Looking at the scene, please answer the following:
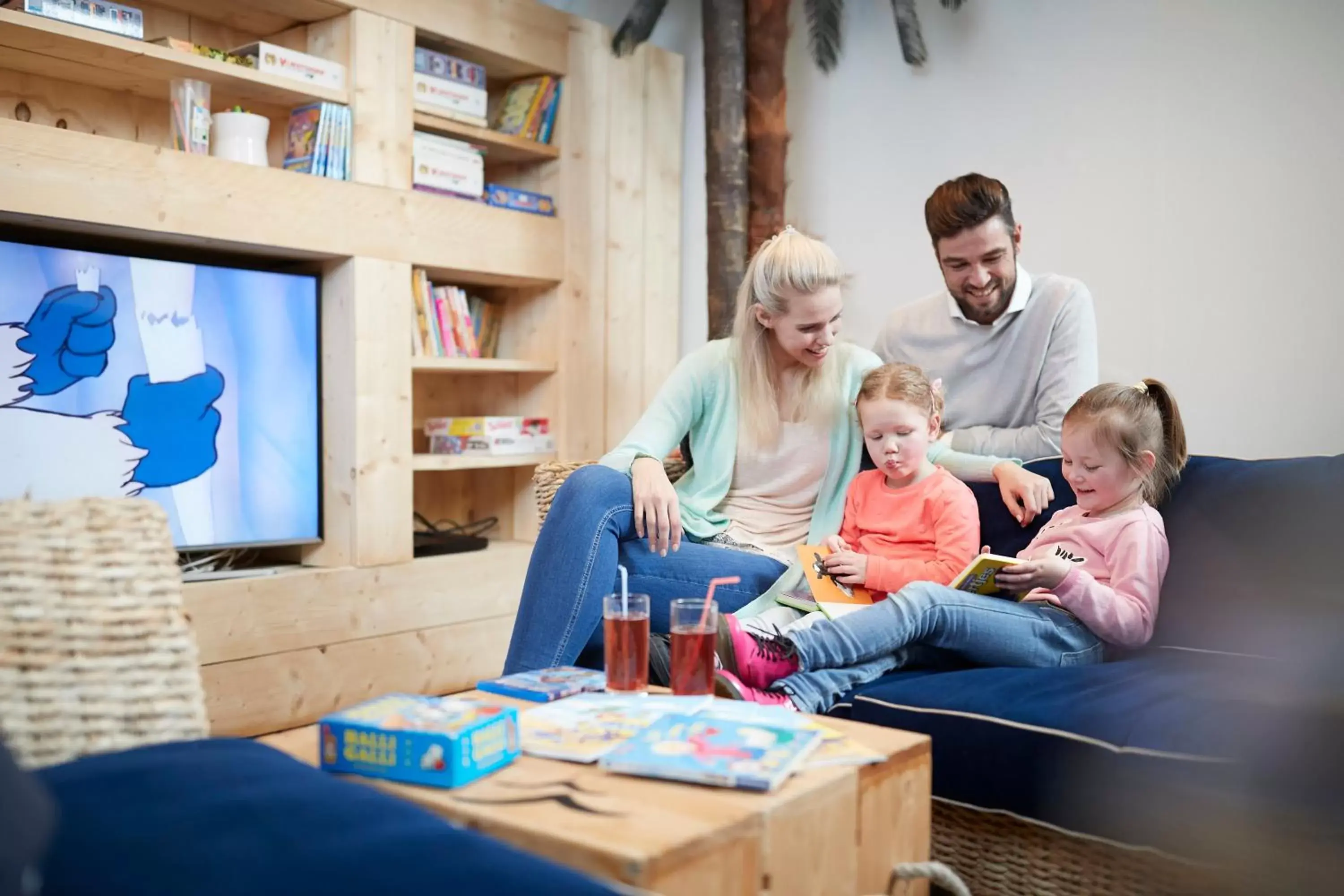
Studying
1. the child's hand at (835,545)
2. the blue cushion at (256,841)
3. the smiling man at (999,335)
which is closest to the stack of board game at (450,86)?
the smiling man at (999,335)

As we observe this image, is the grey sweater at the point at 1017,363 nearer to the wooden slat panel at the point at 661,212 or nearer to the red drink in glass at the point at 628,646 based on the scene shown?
the red drink in glass at the point at 628,646

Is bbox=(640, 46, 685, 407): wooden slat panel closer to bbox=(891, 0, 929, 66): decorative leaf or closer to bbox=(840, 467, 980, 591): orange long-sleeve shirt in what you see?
bbox=(891, 0, 929, 66): decorative leaf

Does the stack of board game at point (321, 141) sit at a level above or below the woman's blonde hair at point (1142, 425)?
above

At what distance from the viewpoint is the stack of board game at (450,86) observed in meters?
3.28

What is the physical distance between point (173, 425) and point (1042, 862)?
2247mm

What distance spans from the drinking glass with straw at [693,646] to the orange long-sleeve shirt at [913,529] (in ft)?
1.89

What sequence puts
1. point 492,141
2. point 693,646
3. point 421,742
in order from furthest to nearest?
point 492,141 < point 693,646 < point 421,742

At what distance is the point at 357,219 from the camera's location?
3037 millimetres

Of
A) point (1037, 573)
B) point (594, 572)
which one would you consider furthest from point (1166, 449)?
point (594, 572)

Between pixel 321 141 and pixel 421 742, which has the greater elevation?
pixel 321 141

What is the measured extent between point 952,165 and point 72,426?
8.25 ft

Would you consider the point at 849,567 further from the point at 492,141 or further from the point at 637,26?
the point at 637,26

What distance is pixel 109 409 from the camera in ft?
8.88

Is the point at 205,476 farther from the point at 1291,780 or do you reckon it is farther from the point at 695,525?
the point at 1291,780
